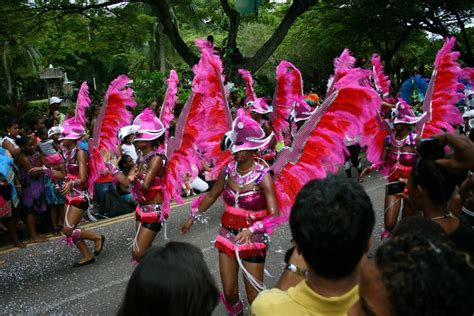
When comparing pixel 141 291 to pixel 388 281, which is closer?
pixel 388 281

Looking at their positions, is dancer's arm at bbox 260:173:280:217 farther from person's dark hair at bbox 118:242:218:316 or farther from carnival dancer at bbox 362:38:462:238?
carnival dancer at bbox 362:38:462:238

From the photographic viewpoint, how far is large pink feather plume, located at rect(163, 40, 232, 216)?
4.11 meters

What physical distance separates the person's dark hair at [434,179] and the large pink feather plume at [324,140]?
496 mm

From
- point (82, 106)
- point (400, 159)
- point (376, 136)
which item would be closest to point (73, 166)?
point (82, 106)

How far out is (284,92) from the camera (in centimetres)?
622

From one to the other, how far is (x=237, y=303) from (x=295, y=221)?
209cm

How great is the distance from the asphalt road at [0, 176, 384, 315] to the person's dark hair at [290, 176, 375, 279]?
2.76 meters

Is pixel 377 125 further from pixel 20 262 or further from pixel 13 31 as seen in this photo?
pixel 13 31

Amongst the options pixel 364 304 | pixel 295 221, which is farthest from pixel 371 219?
pixel 364 304

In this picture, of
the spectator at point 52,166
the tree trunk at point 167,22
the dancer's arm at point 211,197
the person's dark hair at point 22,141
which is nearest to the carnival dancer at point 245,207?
the dancer's arm at point 211,197

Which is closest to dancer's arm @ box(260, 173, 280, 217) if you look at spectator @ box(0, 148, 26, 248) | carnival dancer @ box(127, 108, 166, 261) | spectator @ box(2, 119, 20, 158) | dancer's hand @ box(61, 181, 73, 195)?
carnival dancer @ box(127, 108, 166, 261)

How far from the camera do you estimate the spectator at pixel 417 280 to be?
3.94 feet

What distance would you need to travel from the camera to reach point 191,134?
4.79m

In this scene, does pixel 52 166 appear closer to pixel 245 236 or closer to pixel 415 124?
pixel 245 236
